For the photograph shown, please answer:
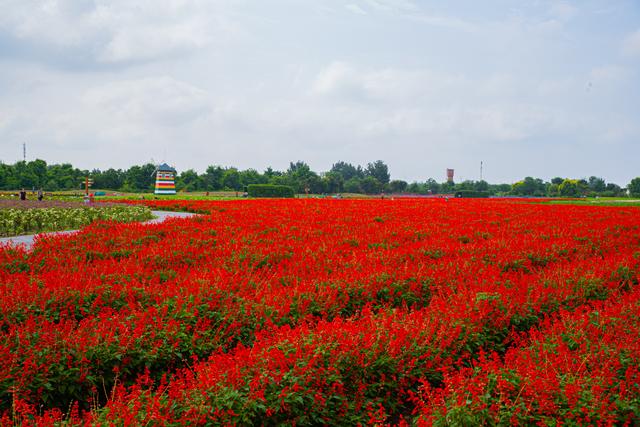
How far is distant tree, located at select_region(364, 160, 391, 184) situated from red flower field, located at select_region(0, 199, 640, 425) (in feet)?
403

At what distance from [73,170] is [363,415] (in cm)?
8514

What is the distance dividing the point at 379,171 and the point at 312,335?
426 ft

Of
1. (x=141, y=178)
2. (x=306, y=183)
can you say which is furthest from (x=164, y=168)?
(x=306, y=183)

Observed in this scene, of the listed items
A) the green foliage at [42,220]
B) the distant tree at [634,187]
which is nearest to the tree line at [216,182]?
the distant tree at [634,187]

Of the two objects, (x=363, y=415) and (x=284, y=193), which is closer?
(x=363, y=415)

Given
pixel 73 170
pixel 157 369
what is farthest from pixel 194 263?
pixel 73 170

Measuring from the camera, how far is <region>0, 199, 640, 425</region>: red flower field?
3.54 m

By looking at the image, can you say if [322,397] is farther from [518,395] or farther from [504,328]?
[504,328]

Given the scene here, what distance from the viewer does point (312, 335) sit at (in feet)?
14.8

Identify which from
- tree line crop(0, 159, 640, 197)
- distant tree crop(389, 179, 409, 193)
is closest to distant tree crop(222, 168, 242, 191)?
tree line crop(0, 159, 640, 197)

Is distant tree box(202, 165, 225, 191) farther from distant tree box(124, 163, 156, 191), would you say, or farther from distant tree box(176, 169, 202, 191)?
distant tree box(124, 163, 156, 191)

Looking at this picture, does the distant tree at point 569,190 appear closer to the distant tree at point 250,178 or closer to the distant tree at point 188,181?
the distant tree at point 250,178

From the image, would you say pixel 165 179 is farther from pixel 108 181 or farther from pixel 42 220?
pixel 42 220

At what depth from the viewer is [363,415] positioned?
3943mm
